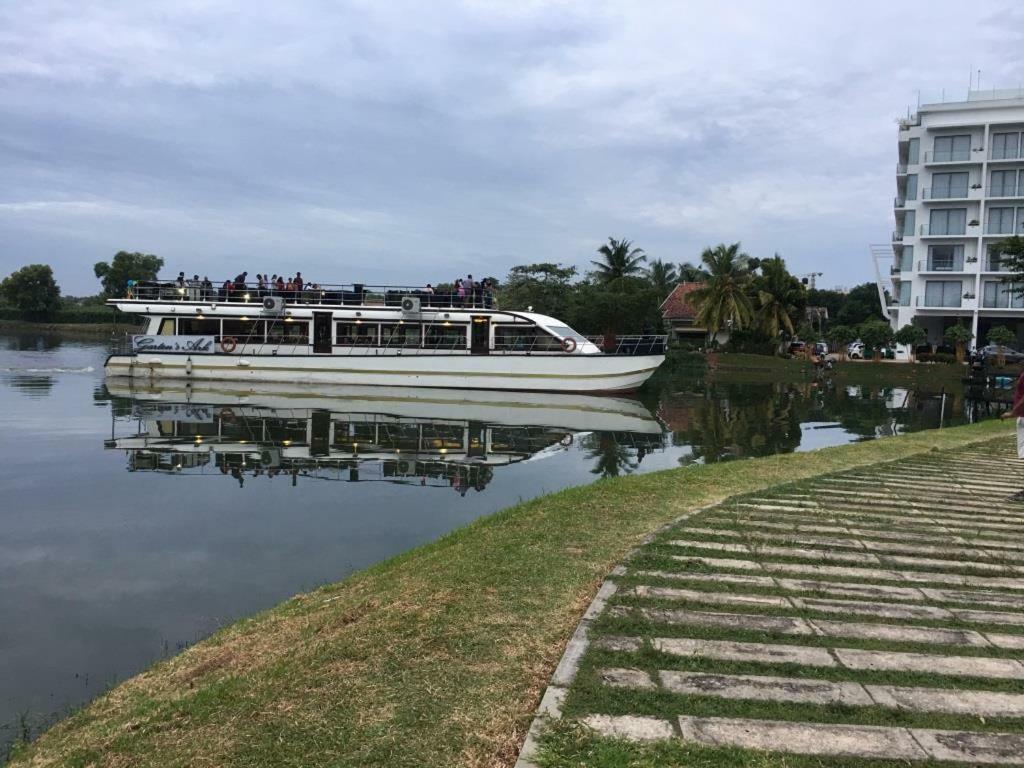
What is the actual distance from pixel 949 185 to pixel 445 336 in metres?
35.3

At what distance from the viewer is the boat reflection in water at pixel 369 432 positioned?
13172 millimetres

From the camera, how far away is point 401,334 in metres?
30.3

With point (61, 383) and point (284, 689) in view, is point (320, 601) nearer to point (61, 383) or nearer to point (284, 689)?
point (284, 689)

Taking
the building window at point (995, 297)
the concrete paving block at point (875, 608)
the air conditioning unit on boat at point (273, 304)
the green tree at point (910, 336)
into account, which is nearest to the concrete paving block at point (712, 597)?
the concrete paving block at point (875, 608)

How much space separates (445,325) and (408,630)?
26099mm

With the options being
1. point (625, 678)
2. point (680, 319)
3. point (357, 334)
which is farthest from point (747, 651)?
point (680, 319)

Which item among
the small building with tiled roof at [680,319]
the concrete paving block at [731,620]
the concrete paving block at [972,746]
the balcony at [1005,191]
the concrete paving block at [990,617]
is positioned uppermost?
the balcony at [1005,191]

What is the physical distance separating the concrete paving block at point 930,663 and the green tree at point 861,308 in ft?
222

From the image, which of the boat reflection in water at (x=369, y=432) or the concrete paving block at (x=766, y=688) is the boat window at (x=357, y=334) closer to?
the boat reflection in water at (x=369, y=432)

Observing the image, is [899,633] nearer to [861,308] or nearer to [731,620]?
[731,620]

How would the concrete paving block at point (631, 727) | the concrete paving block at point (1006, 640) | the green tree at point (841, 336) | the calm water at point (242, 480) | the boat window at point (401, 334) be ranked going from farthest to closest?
1. the green tree at point (841, 336)
2. the boat window at point (401, 334)
3. the calm water at point (242, 480)
4. the concrete paving block at point (1006, 640)
5. the concrete paving block at point (631, 727)

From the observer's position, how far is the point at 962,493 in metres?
8.51

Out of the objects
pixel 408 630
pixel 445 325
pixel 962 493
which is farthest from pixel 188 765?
pixel 445 325

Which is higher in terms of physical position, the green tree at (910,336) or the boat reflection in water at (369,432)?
the green tree at (910,336)
